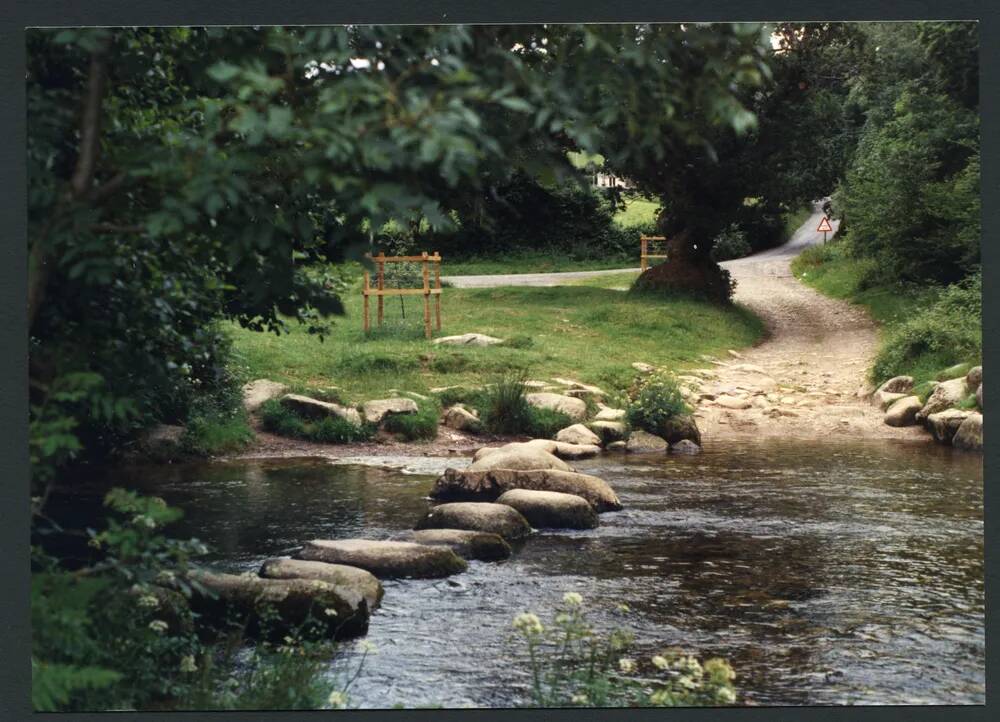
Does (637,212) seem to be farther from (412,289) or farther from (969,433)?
(969,433)

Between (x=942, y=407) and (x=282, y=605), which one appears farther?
(x=942, y=407)

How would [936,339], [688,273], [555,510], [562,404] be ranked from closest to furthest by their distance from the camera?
[936,339] → [555,510] → [688,273] → [562,404]

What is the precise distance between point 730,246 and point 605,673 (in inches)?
141

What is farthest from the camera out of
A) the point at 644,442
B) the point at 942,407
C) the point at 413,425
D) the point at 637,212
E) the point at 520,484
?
the point at 413,425

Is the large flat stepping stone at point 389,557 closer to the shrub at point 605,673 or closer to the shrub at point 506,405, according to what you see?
the shrub at point 605,673

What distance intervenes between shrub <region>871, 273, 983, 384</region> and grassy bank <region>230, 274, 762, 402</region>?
94cm

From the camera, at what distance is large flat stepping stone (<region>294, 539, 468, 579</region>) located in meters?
5.43

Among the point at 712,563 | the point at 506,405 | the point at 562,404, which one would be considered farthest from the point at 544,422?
the point at 712,563

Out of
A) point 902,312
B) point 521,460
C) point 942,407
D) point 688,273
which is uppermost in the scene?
point 688,273

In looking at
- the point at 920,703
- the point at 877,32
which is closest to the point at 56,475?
the point at 920,703

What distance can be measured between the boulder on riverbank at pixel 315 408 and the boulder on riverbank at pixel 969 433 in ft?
13.0

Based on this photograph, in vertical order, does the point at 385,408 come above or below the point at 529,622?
above

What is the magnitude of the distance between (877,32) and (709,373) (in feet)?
8.50

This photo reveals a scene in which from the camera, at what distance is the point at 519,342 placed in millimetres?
7238
